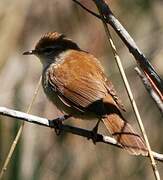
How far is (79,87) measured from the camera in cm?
450

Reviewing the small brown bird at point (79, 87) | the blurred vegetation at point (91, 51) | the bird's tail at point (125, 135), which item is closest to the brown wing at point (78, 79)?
the small brown bird at point (79, 87)

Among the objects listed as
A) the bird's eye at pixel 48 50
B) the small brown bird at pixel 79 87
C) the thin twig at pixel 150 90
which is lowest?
the thin twig at pixel 150 90

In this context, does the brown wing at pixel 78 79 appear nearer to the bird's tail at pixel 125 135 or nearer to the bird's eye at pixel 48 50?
the bird's eye at pixel 48 50

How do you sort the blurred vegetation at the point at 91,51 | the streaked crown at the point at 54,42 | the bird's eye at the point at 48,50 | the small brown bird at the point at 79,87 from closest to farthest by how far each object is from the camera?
the small brown bird at the point at 79,87, the streaked crown at the point at 54,42, the bird's eye at the point at 48,50, the blurred vegetation at the point at 91,51

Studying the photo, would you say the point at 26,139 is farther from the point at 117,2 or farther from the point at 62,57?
the point at 117,2

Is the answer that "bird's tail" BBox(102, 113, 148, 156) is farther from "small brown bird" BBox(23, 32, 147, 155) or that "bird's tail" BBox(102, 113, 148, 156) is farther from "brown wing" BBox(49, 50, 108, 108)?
"brown wing" BBox(49, 50, 108, 108)

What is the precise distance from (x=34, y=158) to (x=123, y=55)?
4.42 feet

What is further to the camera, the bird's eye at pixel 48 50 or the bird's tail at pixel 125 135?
the bird's eye at pixel 48 50

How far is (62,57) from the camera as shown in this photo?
5055 millimetres

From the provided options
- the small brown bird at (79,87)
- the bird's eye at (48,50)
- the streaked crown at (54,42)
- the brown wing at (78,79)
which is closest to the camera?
the small brown bird at (79,87)

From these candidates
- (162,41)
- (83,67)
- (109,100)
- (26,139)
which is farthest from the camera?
(162,41)

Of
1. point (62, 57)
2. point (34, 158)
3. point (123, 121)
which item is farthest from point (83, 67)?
point (34, 158)

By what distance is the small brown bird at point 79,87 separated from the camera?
3947mm

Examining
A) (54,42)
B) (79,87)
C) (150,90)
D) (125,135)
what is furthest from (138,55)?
(54,42)
